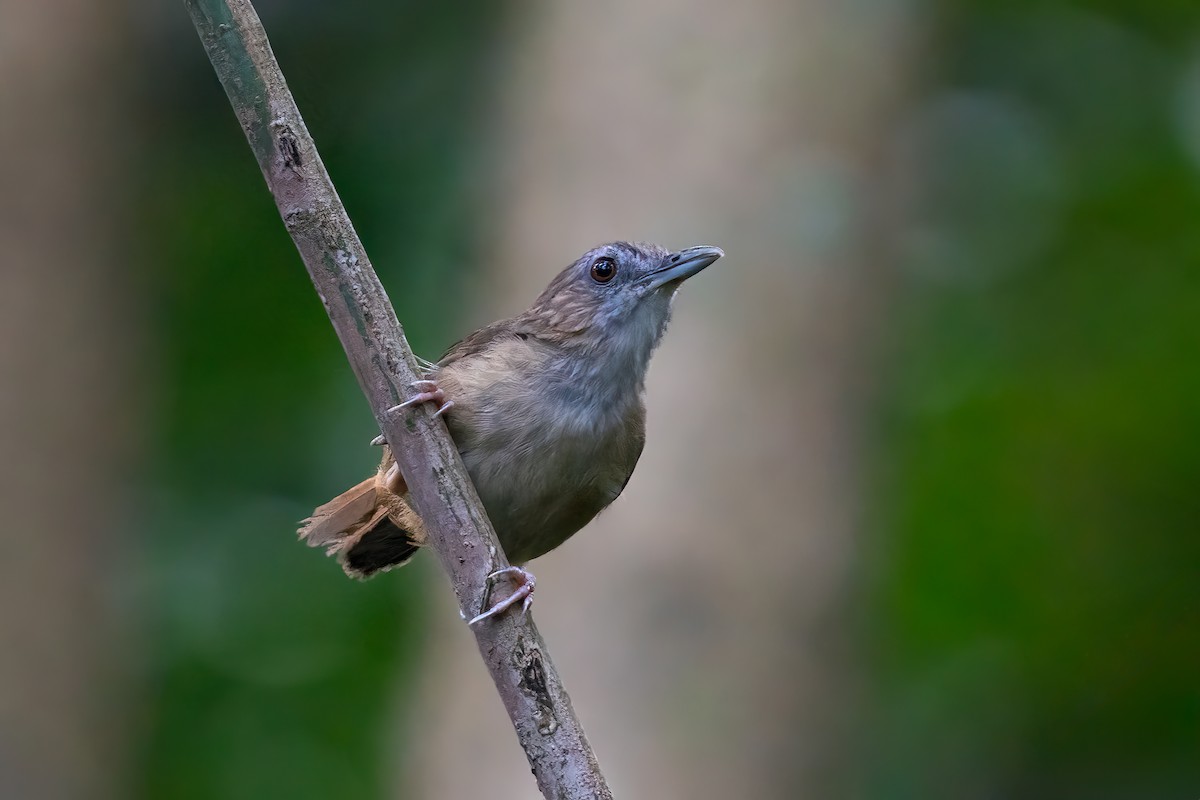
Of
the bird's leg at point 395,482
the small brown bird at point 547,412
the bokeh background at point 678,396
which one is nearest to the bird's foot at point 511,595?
the small brown bird at point 547,412

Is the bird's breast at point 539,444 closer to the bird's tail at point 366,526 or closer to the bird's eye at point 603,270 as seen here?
the bird's tail at point 366,526

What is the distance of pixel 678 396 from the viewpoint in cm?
586

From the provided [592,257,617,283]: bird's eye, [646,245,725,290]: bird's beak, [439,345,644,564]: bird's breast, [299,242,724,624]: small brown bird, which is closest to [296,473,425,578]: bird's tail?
[299,242,724,624]: small brown bird

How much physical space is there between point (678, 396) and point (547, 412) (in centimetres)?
208

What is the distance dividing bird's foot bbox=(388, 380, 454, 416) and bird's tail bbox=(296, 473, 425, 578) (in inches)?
16.9

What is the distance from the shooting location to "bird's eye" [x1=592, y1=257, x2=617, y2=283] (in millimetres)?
4277

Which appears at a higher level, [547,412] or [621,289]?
[621,289]

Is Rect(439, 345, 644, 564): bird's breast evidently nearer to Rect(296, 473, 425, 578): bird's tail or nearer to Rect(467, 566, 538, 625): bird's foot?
Rect(296, 473, 425, 578): bird's tail

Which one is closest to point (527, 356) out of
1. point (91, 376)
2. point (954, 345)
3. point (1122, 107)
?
point (91, 376)

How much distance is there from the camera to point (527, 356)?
13.1ft

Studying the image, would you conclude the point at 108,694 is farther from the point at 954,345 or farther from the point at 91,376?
the point at 954,345

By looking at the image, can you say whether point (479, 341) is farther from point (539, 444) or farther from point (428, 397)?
point (428, 397)

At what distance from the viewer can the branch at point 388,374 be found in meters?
2.61

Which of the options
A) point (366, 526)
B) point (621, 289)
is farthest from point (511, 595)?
point (621, 289)
